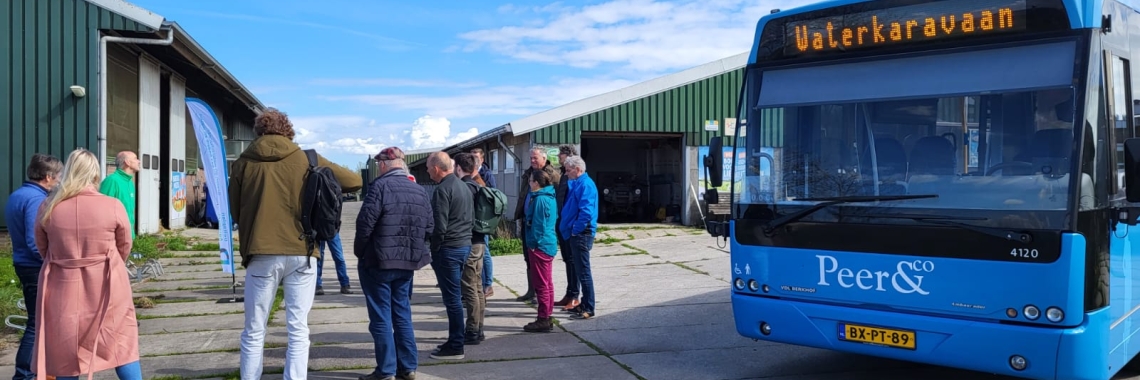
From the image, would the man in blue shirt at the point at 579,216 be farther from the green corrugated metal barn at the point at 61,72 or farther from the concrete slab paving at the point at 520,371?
the green corrugated metal barn at the point at 61,72

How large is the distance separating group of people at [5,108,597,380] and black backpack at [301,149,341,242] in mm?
45

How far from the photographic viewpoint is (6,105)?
13.9 m

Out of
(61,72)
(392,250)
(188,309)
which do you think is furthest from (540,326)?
(61,72)

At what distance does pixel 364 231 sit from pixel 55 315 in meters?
1.81

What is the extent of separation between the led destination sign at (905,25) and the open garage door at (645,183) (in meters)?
15.2

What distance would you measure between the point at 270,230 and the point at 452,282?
6.20 feet

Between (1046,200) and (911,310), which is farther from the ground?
(1046,200)

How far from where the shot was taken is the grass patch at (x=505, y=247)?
15.5m

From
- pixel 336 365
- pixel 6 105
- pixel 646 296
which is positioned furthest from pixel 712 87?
pixel 336 365

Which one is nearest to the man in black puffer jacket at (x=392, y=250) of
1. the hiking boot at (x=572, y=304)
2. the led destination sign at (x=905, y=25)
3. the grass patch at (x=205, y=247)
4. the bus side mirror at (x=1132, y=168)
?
the led destination sign at (x=905, y=25)

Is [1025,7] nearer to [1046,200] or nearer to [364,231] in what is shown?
[1046,200]

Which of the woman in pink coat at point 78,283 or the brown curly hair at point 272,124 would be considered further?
the brown curly hair at point 272,124

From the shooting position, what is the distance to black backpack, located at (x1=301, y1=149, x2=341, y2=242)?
5.24 m

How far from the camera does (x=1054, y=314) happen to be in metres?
4.64
